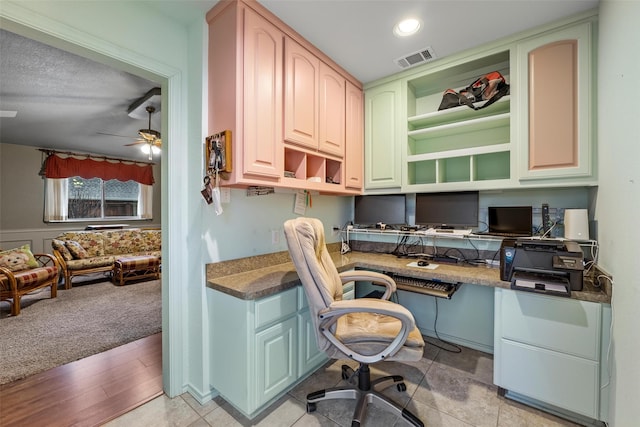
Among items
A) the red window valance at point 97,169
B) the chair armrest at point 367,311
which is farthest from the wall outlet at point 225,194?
the red window valance at point 97,169

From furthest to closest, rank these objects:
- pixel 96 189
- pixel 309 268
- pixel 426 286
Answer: pixel 96 189
pixel 426 286
pixel 309 268

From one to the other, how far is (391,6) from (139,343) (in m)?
3.41

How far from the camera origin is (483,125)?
2.13 metres

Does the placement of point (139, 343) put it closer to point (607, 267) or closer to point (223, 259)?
point (223, 259)

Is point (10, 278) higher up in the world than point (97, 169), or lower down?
lower down

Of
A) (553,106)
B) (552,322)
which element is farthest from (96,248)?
(553,106)

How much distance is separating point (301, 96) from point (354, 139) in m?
0.76

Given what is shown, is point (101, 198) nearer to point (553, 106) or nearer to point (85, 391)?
point (85, 391)

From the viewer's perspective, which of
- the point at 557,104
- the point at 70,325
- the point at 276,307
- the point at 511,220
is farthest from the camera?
the point at 70,325

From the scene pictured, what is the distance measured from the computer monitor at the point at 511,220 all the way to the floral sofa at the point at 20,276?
5.17 meters

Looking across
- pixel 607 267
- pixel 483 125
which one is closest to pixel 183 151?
pixel 483 125

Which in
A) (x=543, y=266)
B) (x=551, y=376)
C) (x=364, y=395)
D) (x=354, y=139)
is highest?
(x=354, y=139)

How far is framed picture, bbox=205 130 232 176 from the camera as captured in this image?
5.03 ft

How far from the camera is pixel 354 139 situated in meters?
2.51
